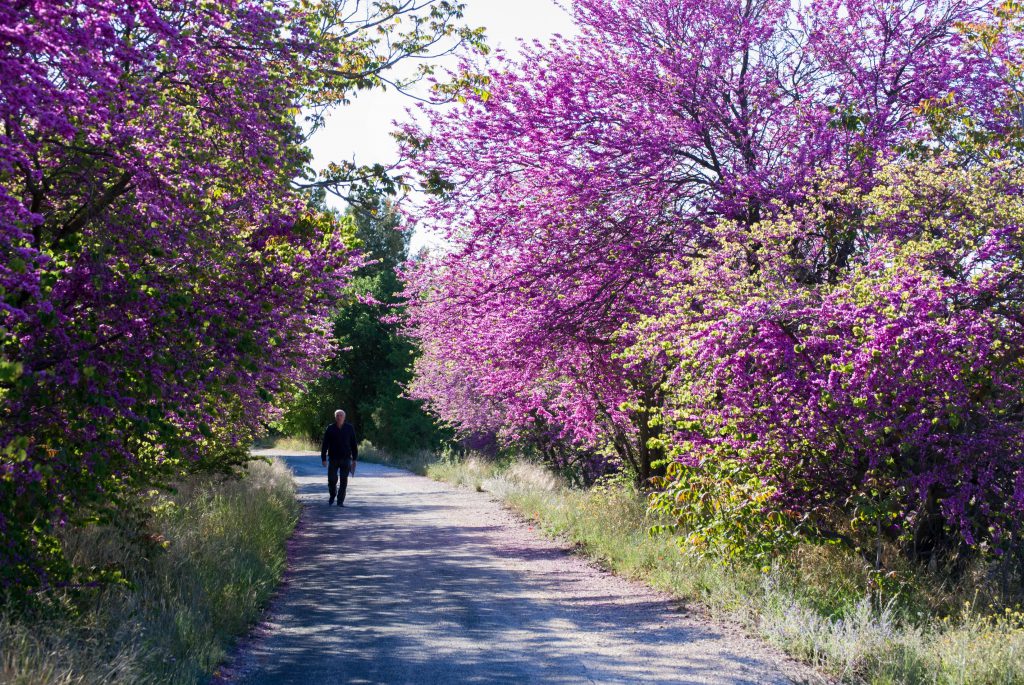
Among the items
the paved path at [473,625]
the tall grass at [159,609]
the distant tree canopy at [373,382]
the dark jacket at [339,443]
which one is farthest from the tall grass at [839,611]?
the distant tree canopy at [373,382]

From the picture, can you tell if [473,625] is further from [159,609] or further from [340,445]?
[340,445]

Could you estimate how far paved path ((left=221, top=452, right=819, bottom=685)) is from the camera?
6.87 metres

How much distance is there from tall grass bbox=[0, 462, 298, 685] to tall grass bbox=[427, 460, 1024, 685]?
451cm

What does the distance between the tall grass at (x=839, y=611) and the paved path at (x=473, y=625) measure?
0.31 m

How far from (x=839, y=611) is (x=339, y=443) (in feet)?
41.4

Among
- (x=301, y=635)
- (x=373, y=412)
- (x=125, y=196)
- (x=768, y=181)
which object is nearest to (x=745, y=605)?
(x=301, y=635)

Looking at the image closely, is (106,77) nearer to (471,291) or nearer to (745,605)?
(745,605)

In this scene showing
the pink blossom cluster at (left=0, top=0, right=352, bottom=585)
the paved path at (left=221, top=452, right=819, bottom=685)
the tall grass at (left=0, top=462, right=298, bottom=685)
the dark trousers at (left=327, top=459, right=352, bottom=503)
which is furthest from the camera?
the dark trousers at (left=327, top=459, right=352, bottom=503)

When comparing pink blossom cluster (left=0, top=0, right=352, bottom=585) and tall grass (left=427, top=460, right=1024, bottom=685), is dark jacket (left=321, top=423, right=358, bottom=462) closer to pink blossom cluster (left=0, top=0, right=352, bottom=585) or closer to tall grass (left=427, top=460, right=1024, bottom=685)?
tall grass (left=427, top=460, right=1024, bottom=685)

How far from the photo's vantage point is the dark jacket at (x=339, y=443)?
61.5 ft

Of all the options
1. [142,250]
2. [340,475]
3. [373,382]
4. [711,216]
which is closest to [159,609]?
[142,250]

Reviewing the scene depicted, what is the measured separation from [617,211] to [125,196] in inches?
285

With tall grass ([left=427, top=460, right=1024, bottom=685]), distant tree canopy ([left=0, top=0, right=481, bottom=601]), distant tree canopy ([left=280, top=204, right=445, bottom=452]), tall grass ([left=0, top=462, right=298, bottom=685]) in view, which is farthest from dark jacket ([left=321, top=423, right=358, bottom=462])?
distant tree canopy ([left=280, top=204, right=445, bottom=452])

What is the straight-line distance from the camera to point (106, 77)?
5.15 meters
